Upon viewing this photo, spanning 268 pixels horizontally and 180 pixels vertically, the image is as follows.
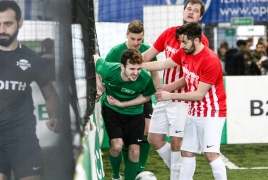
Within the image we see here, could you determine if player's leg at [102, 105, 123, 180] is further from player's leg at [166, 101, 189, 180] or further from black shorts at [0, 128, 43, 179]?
black shorts at [0, 128, 43, 179]

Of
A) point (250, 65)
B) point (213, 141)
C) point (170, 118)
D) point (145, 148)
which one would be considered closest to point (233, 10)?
point (250, 65)

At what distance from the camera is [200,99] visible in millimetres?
5797

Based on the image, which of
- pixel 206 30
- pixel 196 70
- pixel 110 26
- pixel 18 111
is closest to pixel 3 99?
pixel 18 111

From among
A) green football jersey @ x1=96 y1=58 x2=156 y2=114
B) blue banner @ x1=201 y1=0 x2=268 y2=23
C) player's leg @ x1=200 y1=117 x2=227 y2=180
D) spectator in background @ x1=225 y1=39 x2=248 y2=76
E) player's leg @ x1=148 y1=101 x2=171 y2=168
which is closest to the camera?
player's leg @ x1=200 y1=117 x2=227 y2=180

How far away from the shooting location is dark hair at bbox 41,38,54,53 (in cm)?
402

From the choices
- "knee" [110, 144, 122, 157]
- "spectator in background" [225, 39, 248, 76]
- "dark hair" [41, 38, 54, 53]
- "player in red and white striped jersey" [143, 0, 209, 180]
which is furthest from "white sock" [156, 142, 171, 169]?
"spectator in background" [225, 39, 248, 76]

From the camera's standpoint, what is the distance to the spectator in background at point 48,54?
4031 mm

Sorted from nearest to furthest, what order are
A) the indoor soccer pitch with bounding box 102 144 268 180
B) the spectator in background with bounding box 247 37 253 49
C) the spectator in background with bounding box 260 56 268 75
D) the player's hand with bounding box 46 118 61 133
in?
the player's hand with bounding box 46 118 61 133
the indoor soccer pitch with bounding box 102 144 268 180
the spectator in background with bounding box 260 56 268 75
the spectator in background with bounding box 247 37 253 49

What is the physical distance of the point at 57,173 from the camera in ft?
13.3

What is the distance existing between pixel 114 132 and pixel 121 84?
50 cm

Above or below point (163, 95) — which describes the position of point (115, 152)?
below

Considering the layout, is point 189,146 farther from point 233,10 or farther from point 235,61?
point 235,61

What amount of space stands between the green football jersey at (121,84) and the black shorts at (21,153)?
2.23 m

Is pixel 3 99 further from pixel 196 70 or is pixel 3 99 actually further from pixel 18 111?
pixel 196 70
